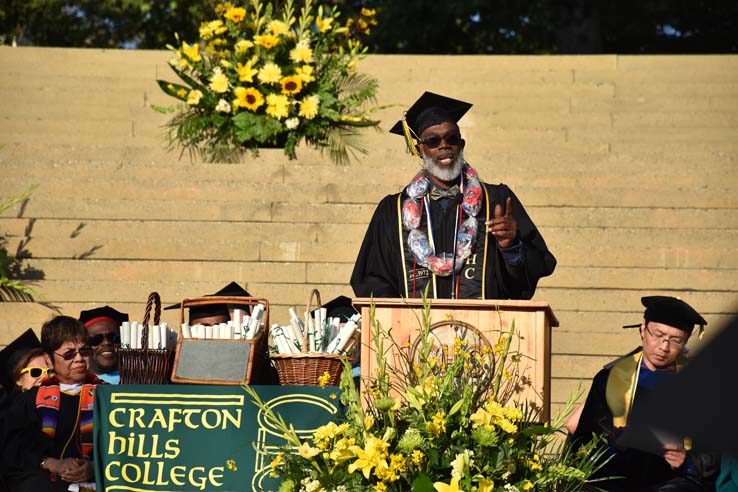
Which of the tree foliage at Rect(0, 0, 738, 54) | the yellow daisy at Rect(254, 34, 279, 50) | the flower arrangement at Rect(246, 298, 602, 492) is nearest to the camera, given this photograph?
the flower arrangement at Rect(246, 298, 602, 492)

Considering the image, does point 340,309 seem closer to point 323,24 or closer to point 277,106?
point 277,106

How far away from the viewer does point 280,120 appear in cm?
1082

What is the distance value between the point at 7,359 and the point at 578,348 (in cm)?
397

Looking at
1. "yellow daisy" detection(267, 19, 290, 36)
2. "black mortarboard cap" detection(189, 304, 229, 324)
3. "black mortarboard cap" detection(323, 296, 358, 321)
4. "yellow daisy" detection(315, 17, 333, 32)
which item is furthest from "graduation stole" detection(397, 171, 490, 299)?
"yellow daisy" detection(315, 17, 333, 32)

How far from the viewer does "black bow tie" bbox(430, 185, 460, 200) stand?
18.9 ft

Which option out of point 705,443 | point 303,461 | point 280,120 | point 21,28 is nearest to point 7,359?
point 303,461

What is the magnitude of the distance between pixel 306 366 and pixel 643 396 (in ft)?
5.22

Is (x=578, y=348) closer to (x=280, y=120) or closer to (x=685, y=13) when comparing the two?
(x=280, y=120)

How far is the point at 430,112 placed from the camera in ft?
18.9

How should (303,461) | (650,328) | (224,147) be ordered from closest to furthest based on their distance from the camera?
(303,461)
(650,328)
(224,147)

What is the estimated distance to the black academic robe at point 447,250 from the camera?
549 centimetres

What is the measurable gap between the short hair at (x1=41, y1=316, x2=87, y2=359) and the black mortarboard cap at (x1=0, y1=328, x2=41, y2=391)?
0.45m

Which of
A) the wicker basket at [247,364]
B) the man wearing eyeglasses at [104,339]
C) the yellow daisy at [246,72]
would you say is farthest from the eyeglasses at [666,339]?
the yellow daisy at [246,72]

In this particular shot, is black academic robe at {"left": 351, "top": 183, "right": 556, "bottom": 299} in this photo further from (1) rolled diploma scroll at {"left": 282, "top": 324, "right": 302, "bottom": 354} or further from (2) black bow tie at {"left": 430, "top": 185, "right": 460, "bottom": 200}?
(1) rolled diploma scroll at {"left": 282, "top": 324, "right": 302, "bottom": 354}
